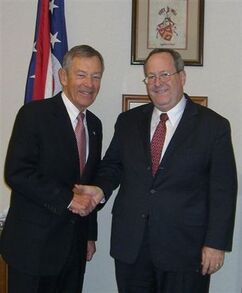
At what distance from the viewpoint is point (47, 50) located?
8.43 feet

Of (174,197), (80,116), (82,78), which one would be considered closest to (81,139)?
(80,116)

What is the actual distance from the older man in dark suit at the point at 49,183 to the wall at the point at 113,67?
0.68 m

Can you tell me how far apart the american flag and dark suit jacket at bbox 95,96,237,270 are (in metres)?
0.92

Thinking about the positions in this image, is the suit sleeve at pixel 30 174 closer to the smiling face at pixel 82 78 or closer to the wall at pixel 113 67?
the smiling face at pixel 82 78

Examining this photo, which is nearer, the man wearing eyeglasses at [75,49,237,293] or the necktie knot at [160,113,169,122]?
the man wearing eyeglasses at [75,49,237,293]

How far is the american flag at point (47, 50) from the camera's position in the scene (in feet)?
8.43

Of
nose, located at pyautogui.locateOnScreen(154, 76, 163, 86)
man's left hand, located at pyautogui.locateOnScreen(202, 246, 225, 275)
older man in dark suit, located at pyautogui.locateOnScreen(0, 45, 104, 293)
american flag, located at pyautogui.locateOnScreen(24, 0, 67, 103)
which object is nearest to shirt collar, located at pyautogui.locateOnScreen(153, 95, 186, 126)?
nose, located at pyautogui.locateOnScreen(154, 76, 163, 86)

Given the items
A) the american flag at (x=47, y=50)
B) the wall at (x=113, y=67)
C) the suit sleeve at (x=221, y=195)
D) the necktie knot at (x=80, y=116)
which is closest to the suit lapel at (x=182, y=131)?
the suit sleeve at (x=221, y=195)

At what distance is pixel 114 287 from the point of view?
282cm

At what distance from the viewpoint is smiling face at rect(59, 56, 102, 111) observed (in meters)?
1.99

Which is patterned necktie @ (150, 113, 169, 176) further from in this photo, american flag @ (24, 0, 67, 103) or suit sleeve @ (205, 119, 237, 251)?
american flag @ (24, 0, 67, 103)

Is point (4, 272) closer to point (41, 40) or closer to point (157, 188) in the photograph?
point (157, 188)

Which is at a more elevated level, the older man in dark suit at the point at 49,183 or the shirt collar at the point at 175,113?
the shirt collar at the point at 175,113

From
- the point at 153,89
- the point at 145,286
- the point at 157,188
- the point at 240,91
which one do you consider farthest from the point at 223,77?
the point at 145,286
